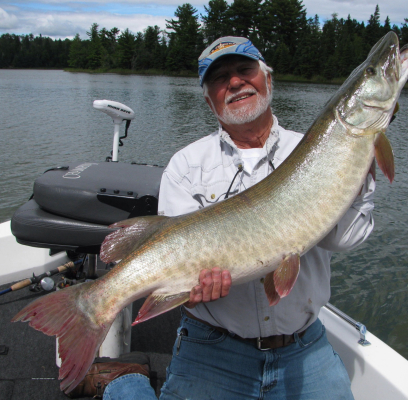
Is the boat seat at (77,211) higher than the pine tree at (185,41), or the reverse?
the pine tree at (185,41)

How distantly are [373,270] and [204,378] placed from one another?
471cm

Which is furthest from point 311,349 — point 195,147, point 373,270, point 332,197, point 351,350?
point 373,270

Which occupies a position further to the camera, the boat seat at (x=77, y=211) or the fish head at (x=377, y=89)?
the boat seat at (x=77, y=211)

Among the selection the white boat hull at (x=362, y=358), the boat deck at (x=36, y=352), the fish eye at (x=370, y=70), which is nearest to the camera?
the fish eye at (x=370, y=70)

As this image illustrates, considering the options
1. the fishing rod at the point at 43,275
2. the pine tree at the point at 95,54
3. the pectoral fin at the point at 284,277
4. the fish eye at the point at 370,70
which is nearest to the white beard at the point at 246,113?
the fish eye at the point at 370,70

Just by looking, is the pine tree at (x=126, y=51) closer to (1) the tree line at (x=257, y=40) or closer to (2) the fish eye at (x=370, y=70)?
(1) the tree line at (x=257, y=40)

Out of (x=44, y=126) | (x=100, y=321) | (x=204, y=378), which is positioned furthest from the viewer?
(x=44, y=126)

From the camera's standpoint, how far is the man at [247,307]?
2.17 meters

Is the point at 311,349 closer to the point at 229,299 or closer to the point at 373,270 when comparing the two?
the point at 229,299

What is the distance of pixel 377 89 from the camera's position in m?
1.88

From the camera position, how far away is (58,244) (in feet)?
8.98

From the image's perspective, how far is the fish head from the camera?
73.6 inches

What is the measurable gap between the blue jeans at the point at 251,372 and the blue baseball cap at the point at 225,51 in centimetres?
173

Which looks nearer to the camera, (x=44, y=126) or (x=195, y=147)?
(x=195, y=147)
